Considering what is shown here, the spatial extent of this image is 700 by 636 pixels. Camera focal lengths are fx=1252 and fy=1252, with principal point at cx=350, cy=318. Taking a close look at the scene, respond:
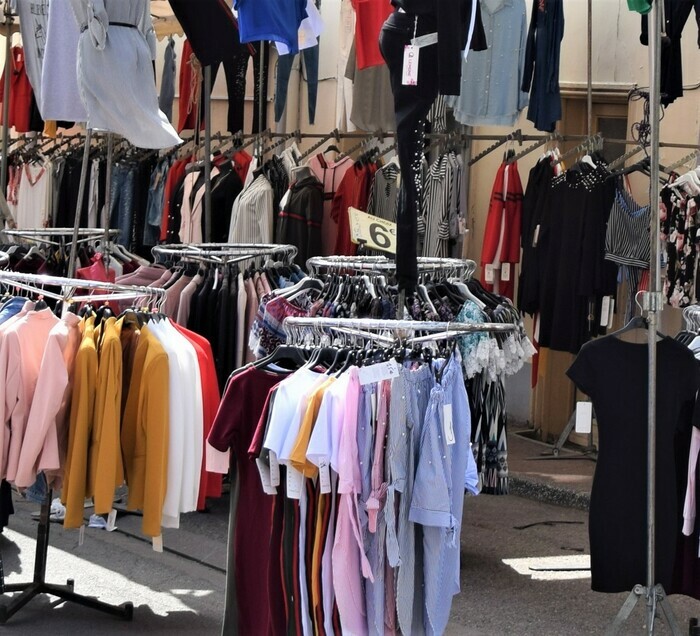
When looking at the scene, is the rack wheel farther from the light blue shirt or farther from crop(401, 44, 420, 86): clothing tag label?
the light blue shirt

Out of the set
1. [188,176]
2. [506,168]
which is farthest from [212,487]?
[188,176]

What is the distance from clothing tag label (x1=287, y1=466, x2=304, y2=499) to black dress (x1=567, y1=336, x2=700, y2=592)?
1252mm

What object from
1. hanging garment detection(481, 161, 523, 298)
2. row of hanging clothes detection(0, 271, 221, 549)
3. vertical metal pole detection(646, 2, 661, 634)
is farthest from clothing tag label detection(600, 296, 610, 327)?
row of hanging clothes detection(0, 271, 221, 549)

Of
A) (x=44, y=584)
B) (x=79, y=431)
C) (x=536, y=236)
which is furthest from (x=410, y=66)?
(x=536, y=236)

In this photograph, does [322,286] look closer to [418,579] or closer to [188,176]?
[418,579]

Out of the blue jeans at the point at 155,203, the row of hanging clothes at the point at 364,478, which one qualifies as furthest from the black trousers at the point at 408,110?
the blue jeans at the point at 155,203

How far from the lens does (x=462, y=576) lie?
20.6 ft

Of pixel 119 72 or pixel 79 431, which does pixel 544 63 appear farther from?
pixel 79 431

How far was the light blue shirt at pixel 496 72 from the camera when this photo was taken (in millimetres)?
8047

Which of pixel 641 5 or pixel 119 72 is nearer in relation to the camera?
pixel 641 5

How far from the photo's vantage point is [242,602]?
471 centimetres

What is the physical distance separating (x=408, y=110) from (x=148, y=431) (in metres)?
1.62

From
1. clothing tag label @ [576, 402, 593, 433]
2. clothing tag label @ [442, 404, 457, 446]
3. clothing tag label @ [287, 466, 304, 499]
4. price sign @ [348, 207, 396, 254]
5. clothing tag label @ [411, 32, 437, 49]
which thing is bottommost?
clothing tag label @ [287, 466, 304, 499]

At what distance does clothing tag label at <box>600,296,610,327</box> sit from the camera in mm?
7531
